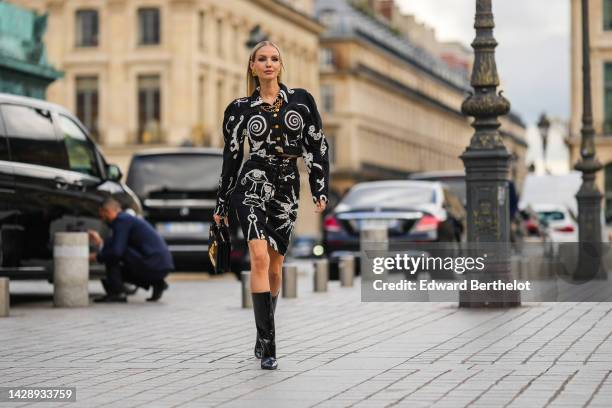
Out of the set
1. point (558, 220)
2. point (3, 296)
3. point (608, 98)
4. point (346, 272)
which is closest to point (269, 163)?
point (3, 296)

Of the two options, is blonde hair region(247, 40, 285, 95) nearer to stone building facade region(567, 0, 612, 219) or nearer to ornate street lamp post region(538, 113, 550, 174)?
ornate street lamp post region(538, 113, 550, 174)

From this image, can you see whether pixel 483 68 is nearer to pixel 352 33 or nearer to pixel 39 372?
pixel 39 372

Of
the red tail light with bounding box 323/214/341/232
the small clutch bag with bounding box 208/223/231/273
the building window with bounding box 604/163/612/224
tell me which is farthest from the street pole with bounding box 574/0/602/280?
the building window with bounding box 604/163/612/224

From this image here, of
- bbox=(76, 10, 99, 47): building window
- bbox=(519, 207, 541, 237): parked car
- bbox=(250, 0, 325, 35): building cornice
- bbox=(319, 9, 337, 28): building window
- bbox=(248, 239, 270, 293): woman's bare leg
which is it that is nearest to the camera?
bbox=(248, 239, 270, 293): woman's bare leg

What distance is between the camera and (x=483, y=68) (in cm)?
1577

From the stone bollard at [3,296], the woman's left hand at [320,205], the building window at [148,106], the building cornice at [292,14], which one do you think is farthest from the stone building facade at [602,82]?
the woman's left hand at [320,205]

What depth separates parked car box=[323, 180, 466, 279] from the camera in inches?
923

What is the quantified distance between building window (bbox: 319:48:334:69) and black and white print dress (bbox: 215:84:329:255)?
102m

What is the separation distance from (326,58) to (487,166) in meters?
97.0

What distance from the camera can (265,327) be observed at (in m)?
9.57

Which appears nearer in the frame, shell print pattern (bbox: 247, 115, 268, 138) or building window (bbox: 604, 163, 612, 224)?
shell print pattern (bbox: 247, 115, 268, 138)

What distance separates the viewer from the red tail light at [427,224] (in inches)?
920

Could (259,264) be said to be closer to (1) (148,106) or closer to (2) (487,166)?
(2) (487,166)

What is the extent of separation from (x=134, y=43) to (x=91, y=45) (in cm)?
222
